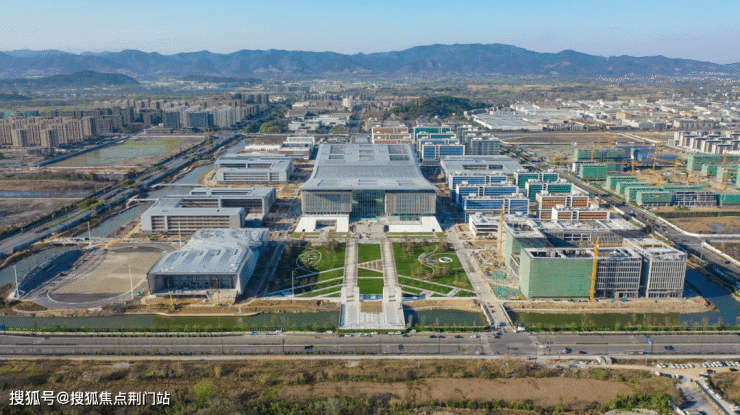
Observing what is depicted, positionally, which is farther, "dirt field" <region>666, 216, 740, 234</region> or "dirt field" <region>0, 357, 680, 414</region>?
"dirt field" <region>666, 216, 740, 234</region>

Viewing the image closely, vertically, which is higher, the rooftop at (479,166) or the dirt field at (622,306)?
the rooftop at (479,166)

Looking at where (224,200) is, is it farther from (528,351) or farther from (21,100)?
(21,100)

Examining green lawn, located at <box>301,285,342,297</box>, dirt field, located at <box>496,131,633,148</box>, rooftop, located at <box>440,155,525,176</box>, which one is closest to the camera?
green lawn, located at <box>301,285,342,297</box>

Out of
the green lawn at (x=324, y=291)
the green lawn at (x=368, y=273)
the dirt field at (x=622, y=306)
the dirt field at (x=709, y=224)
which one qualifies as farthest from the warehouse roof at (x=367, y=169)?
the dirt field at (x=709, y=224)

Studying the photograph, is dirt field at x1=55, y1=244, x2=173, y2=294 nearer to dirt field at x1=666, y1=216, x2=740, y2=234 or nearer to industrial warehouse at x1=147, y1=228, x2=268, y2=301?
industrial warehouse at x1=147, y1=228, x2=268, y2=301

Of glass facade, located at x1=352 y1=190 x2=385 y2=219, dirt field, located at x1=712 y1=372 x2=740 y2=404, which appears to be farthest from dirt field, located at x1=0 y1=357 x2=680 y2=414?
glass facade, located at x1=352 y1=190 x2=385 y2=219

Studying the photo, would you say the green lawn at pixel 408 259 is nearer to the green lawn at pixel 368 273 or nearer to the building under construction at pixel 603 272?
the green lawn at pixel 368 273
